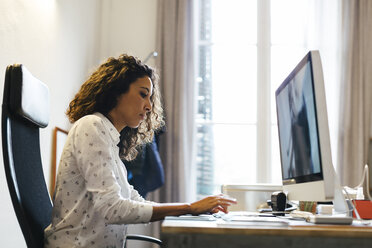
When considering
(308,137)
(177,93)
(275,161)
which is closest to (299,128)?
(308,137)

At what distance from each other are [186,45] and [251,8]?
764 millimetres

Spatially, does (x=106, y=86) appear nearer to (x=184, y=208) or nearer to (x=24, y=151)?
(x=24, y=151)

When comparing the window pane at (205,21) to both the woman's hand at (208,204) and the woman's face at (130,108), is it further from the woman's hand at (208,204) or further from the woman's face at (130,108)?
the woman's hand at (208,204)

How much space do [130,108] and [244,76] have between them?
9.89ft

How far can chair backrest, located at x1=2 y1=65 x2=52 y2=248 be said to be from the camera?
1276mm

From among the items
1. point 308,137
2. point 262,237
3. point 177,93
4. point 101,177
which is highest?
point 177,93

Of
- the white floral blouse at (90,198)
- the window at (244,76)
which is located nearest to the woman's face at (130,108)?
the white floral blouse at (90,198)

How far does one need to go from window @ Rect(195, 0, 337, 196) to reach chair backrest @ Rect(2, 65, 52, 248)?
3078 mm

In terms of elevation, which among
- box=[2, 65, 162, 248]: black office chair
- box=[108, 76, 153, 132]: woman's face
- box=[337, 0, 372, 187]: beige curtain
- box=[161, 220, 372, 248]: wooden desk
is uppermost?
box=[337, 0, 372, 187]: beige curtain

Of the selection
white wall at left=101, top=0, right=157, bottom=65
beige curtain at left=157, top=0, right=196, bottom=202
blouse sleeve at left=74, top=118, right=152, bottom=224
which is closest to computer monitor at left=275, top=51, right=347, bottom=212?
blouse sleeve at left=74, top=118, right=152, bottom=224

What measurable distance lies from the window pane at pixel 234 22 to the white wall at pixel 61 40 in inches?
22.8

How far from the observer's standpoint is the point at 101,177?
4.70 feet

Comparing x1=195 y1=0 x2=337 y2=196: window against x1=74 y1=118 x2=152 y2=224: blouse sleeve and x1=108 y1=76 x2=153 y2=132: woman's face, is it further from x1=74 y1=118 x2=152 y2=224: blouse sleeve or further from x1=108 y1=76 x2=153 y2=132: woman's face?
x1=74 y1=118 x2=152 y2=224: blouse sleeve

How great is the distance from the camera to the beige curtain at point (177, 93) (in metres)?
4.30
